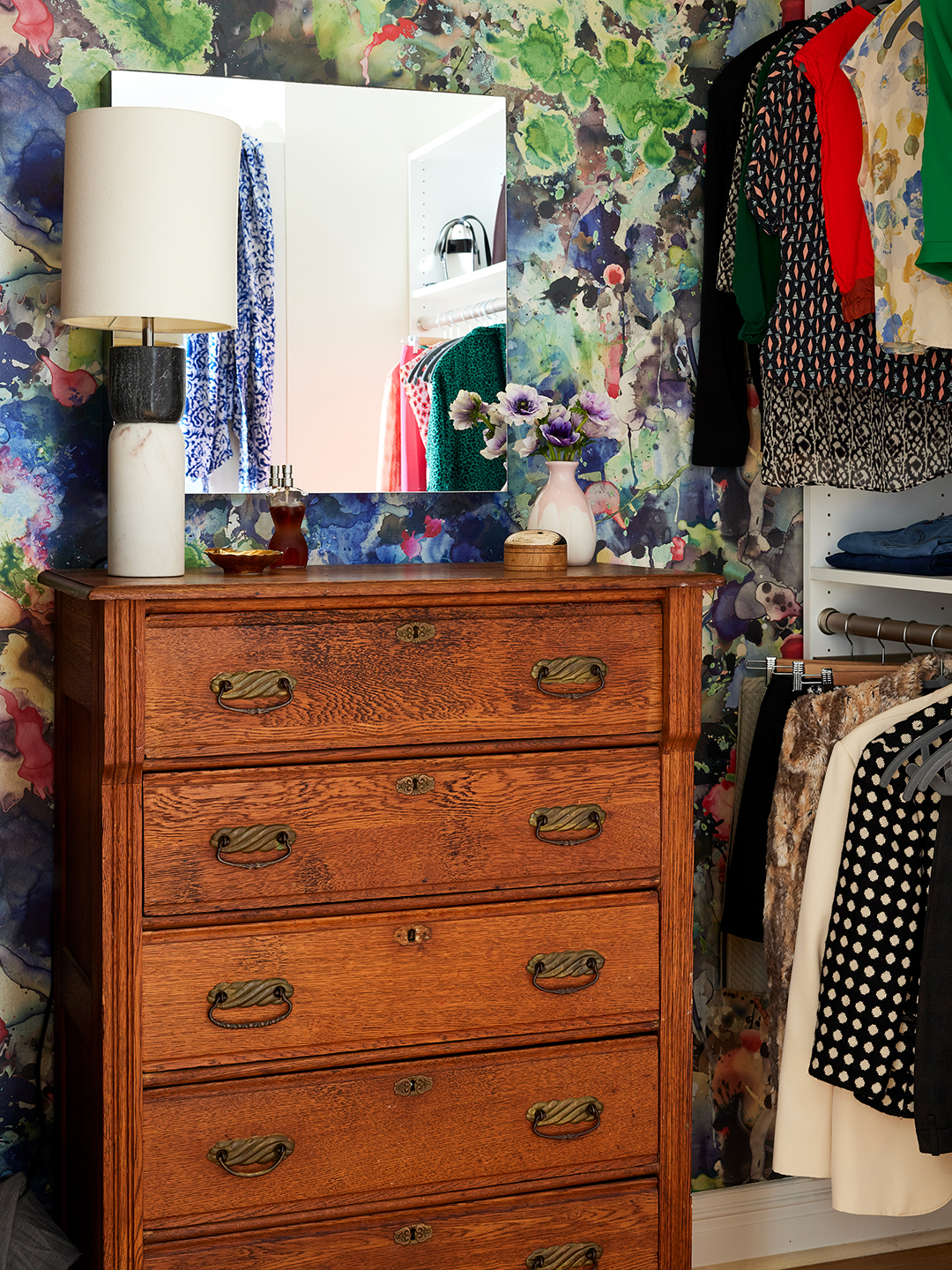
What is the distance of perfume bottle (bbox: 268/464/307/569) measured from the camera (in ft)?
6.89

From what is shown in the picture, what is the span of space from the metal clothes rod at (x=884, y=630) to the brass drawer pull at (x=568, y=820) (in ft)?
2.46

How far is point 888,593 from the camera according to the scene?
2.67m

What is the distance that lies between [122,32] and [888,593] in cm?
183

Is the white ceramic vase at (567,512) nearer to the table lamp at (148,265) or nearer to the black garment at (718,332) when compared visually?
the black garment at (718,332)

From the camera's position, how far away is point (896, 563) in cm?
236

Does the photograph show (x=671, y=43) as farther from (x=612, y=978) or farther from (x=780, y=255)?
(x=612, y=978)

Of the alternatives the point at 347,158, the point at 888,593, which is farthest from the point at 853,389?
the point at 347,158

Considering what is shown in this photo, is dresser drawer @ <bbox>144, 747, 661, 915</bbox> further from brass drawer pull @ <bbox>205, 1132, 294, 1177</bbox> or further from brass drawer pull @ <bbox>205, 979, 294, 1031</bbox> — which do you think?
brass drawer pull @ <bbox>205, 1132, 294, 1177</bbox>

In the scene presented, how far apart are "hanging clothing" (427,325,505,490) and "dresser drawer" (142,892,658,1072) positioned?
2.81 feet

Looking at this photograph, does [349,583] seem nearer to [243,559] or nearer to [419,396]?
[243,559]

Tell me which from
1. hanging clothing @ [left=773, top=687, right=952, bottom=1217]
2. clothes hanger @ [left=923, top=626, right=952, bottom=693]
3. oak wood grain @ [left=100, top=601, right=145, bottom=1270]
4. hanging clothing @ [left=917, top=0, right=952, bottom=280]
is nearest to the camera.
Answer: oak wood grain @ [left=100, top=601, right=145, bottom=1270]

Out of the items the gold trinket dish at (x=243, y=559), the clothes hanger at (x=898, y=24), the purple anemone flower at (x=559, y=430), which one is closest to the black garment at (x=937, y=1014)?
the purple anemone flower at (x=559, y=430)

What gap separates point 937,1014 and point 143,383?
150cm

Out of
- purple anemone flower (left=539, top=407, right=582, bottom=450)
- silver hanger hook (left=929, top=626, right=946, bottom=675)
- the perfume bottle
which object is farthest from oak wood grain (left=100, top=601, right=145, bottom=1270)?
silver hanger hook (left=929, top=626, right=946, bottom=675)
